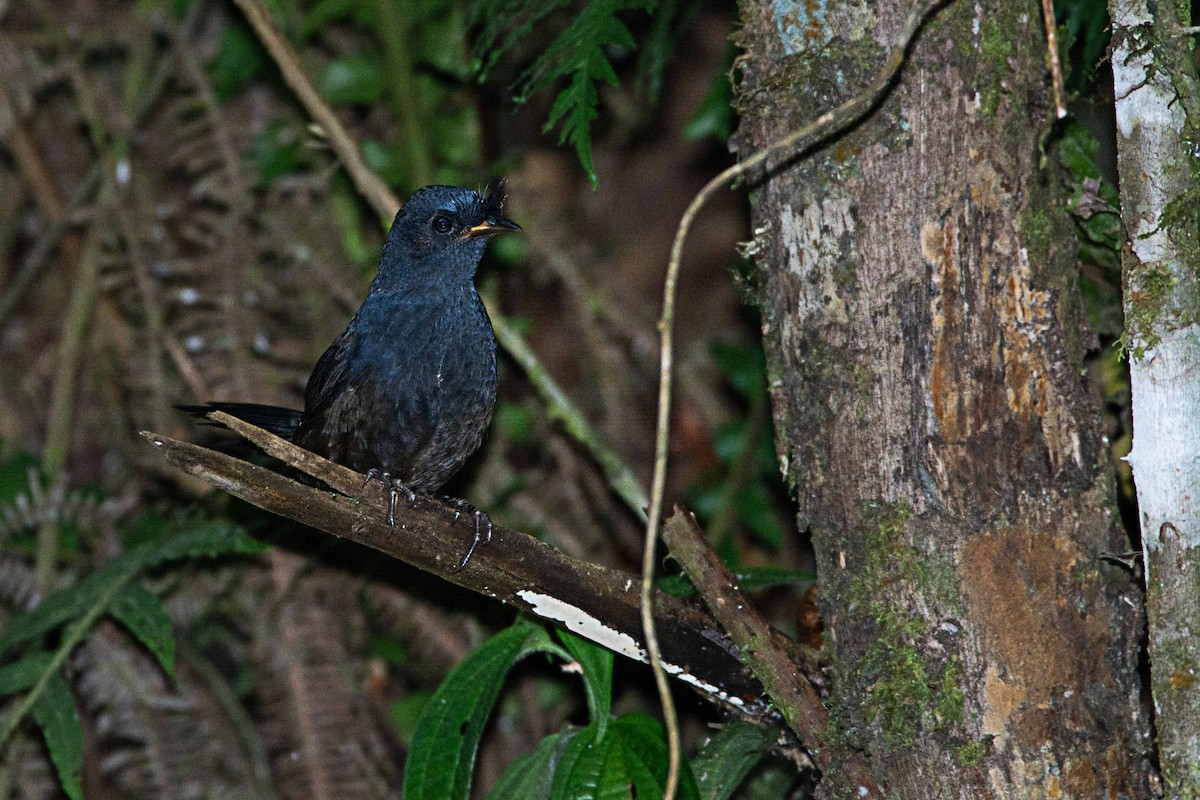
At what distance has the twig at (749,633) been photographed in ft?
8.39

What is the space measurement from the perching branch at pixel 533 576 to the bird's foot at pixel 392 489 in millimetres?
25

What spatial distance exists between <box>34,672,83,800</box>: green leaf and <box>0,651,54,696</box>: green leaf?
0.05m

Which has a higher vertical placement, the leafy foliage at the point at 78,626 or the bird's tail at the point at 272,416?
the bird's tail at the point at 272,416

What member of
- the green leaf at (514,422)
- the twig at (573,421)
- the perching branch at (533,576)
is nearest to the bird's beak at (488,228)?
the twig at (573,421)

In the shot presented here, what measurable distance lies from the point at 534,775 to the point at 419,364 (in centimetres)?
128

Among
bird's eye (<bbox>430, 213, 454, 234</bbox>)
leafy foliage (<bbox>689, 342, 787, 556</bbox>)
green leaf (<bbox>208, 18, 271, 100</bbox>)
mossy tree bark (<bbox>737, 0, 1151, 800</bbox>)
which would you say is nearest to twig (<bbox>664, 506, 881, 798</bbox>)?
mossy tree bark (<bbox>737, 0, 1151, 800</bbox>)

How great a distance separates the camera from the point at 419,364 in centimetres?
347

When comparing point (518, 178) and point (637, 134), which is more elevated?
point (637, 134)

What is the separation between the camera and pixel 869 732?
2463mm

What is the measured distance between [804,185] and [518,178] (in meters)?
2.70

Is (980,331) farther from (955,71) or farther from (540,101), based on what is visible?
(540,101)

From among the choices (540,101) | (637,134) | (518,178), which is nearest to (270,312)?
(518,178)

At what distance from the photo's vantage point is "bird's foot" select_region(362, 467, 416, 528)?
8.43ft

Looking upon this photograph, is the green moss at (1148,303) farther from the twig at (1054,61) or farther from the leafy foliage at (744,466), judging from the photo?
the leafy foliage at (744,466)
